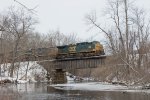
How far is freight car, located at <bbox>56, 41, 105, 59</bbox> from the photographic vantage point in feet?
229

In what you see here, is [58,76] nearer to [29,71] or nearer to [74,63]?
[29,71]

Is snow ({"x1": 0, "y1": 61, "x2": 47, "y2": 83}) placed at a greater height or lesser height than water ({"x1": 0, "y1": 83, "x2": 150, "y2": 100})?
greater

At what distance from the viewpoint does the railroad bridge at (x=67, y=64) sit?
65.9 m

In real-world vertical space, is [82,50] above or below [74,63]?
above

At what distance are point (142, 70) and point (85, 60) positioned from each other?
93.3 ft

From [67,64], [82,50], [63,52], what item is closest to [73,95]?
[82,50]

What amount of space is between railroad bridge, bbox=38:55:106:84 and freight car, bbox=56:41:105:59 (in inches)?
50.2

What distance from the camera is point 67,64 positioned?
236 ft

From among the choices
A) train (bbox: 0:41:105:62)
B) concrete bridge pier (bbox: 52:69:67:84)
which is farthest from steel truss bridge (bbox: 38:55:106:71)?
concrete bridge pier (bbox: 52:69:67:84)

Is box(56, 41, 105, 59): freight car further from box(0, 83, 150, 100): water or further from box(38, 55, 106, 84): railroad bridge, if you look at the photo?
box(0, 83, 150, 100): water

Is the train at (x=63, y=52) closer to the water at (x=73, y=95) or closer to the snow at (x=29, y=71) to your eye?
the snow at (x=29, y=71)

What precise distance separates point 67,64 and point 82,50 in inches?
171

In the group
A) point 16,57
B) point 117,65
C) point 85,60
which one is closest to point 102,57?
point 85,60

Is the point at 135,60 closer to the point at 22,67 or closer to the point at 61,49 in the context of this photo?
the point at 61,49
